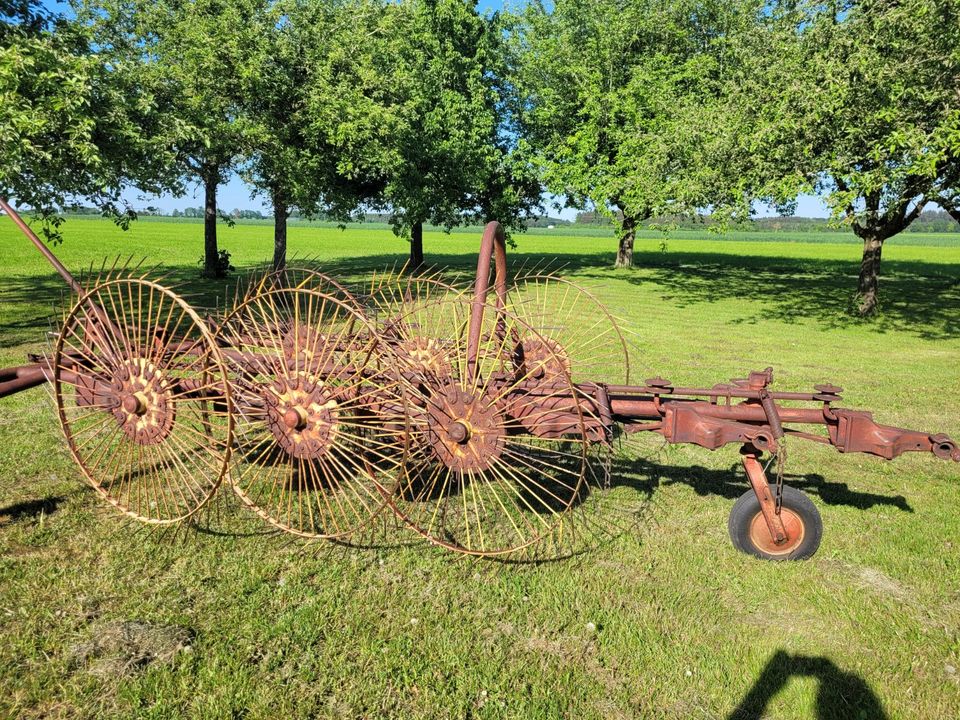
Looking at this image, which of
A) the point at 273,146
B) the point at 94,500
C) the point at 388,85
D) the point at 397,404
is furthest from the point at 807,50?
the point at 94,500

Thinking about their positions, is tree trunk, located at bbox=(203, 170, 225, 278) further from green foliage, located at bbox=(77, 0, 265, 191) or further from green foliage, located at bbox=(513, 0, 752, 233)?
green foliage, located at bbox=(513, 0, 752, 233)

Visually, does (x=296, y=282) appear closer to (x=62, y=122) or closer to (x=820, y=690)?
(x=820, y=690)

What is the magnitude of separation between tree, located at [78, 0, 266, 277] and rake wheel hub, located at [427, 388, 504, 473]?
12891 mm

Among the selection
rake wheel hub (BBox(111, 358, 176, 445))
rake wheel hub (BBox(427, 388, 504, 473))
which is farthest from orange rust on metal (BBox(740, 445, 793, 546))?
rake wheel hub (BBox(111, 358, 176, 445))

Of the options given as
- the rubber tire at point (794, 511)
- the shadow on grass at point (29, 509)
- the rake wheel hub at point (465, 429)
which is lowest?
the shadow on grass at point (29, 509)

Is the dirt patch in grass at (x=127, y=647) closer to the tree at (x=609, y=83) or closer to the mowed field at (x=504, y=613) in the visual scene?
the mowed field at (x=504, y=613)

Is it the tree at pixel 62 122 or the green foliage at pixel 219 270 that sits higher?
the tree at pixel 62 122

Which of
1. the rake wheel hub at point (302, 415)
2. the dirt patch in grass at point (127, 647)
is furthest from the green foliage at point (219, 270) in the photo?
the dirt patch in grass at point (127, 647)

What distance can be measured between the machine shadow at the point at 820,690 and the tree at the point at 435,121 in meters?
17.4

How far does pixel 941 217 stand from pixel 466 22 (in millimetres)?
153541

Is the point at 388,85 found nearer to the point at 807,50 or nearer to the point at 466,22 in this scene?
the point at 466,22

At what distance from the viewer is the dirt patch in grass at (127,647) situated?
3377mm

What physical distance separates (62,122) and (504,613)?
10956 mm

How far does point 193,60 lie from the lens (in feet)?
58.0
